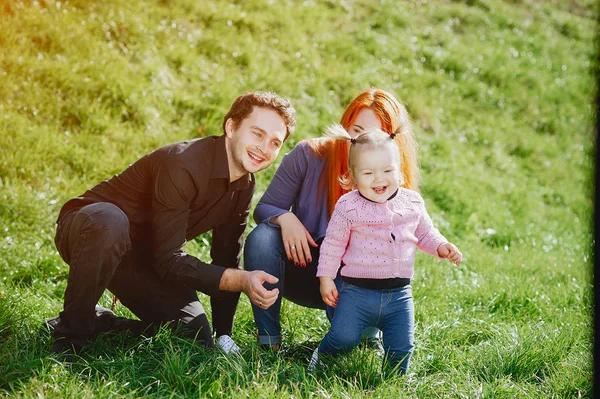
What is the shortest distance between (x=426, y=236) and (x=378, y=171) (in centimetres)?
50

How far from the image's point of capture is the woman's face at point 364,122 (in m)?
3.50

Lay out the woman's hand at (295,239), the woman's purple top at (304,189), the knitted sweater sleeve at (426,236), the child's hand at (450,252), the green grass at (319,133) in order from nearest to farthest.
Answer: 1. the green grass at (319,133)
2. the child's hand at (450,252)
3. the knitted sweater sleeve at (426,236)
4. the woman's hand at (295,239)
5. the woman's purple top at (304,189)

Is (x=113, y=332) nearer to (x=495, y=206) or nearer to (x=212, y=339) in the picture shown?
(x=212, y=339)

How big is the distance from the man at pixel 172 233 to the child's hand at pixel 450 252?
2.87 feet

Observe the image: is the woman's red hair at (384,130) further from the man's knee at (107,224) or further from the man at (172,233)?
the man's knee at (107,224)

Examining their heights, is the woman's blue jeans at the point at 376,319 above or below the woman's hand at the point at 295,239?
below

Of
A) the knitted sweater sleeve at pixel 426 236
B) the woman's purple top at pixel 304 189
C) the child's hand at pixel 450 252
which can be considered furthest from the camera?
the woman's purple top at pixel 304 189

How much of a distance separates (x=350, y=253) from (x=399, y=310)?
375 mm

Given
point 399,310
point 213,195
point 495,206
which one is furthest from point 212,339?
point 495,206

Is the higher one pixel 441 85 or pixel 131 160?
pixel 441 85

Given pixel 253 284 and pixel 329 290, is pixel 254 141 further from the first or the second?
pixel 329 290

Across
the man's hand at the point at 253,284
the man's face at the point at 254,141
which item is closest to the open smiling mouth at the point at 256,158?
the man's face at the point at 254,141

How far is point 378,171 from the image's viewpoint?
118 inches

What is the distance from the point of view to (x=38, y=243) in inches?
186
